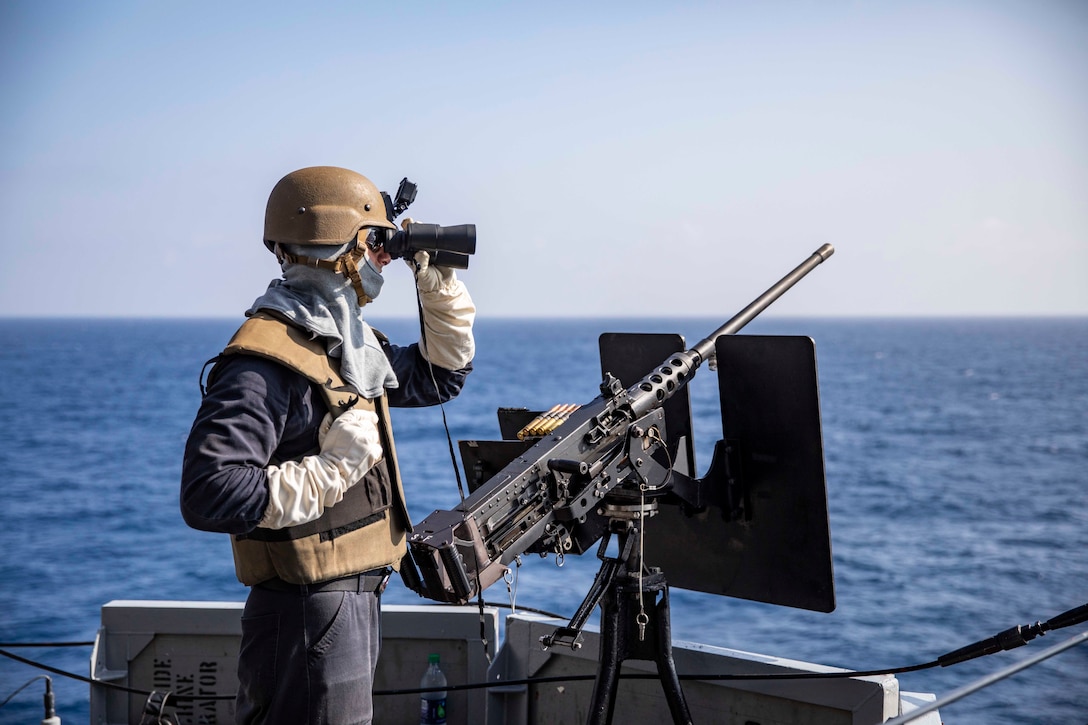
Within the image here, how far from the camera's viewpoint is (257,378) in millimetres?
2807

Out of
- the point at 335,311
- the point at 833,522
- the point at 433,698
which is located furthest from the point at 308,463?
the point at 833,522

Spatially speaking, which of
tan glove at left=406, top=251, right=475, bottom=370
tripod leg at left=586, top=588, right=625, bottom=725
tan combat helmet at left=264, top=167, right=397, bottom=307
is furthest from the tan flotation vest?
tripod leg at left=586, top=588, right=625, bottom=725

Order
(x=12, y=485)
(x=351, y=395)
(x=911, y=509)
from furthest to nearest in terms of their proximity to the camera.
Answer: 1. (x=12, y=485)
2. (x=911, y=509)
3. (x=351, y=395)

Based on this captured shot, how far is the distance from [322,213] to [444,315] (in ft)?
1.83

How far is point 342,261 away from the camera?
10.2 ft

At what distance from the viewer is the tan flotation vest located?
9.46ft

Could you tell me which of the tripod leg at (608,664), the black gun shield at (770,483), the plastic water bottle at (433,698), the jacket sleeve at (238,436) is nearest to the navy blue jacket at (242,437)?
the jacket sleeve at (238,436)

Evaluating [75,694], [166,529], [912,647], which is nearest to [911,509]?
[912,647]

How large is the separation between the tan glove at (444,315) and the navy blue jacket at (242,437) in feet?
1.76

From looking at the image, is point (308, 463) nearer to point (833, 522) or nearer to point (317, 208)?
point (317, 208)

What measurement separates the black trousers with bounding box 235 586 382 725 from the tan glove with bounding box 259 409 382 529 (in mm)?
233

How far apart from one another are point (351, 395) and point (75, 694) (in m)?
12.1

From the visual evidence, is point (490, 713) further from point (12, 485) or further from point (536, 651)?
point (12, 485)

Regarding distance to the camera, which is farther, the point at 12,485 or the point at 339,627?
the point at 12,485
